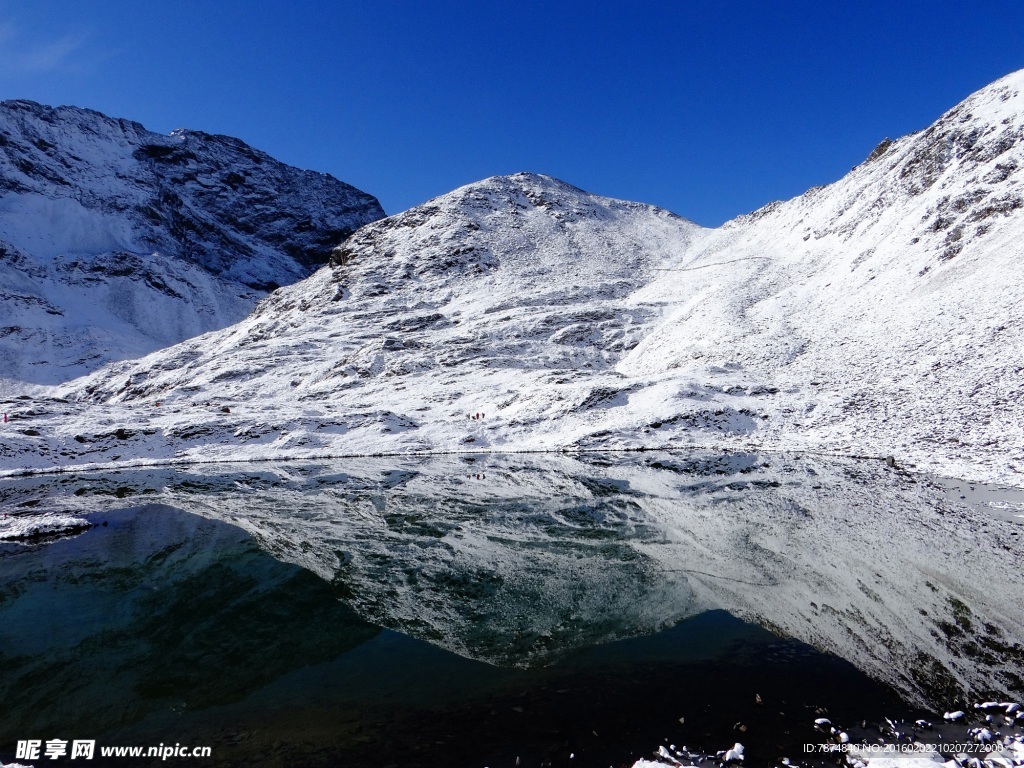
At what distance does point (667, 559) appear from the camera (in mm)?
15055

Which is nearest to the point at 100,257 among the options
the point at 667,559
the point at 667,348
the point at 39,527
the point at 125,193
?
the point at 125,193

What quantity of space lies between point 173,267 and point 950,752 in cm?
17399

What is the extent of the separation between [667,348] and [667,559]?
49.9 meters

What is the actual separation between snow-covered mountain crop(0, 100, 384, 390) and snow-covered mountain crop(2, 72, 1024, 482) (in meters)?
31.1

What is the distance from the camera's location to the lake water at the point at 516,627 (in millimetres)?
7660

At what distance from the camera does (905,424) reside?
98.0ft

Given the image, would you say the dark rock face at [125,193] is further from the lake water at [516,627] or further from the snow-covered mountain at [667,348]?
the lake water at [516,627]

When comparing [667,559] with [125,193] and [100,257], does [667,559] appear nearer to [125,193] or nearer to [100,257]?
[100,257]

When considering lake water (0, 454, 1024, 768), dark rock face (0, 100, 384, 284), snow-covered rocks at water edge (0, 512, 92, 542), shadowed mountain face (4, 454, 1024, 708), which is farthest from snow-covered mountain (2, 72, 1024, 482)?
dark rock face (0, 100, 384, 284)

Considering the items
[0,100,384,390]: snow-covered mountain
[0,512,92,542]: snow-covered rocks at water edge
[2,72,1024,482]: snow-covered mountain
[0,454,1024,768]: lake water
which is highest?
[0,100,384,390]: snow-covered mountain

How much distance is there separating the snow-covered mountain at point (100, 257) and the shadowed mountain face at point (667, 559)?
4249 inches

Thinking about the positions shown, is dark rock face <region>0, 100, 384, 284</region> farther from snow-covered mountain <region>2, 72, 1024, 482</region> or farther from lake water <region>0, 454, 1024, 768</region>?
lake water <region>0, 454, 1024, 768</region>

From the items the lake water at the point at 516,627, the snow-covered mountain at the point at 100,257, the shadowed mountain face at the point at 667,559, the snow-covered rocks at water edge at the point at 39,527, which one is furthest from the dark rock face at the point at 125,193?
the lake water at the point at 516,627

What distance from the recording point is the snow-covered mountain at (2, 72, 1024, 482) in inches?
1380
